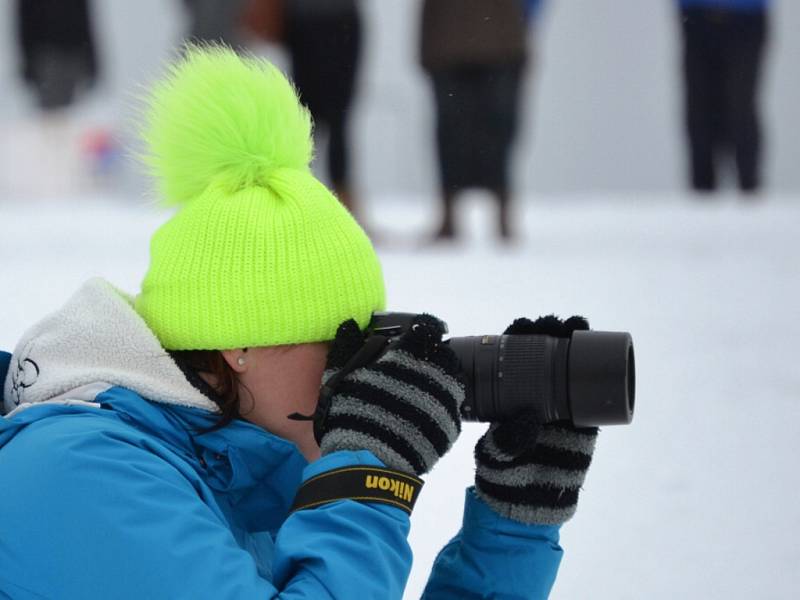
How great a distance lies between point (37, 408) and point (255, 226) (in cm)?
20

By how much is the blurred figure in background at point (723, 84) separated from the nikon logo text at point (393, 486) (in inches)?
154

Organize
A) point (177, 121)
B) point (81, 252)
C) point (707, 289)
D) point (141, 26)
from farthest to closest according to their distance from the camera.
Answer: point (141, 26)
point (81, 252)
point (707, 289)
point (177, 121)

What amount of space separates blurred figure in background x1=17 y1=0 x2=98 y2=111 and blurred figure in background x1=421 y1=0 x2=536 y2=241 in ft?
4.88

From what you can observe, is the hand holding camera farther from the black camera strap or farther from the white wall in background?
the white wall in background

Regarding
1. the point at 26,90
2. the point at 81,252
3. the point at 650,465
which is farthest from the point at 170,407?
the point at 26,90

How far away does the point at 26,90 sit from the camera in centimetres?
570

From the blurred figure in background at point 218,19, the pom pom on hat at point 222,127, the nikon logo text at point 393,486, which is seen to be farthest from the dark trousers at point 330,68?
the nikon logo text at point 393,486

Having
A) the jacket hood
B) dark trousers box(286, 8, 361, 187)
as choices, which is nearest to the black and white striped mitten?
the jacket hood

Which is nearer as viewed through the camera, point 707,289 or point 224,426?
point 224,426

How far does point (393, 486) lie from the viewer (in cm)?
96

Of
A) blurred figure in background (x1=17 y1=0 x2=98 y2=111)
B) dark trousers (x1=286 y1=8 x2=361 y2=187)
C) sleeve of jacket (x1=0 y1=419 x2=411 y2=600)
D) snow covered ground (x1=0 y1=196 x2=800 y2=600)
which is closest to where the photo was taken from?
sleeve of jacket (x1=0 y1=419 x2=411 y2=600)

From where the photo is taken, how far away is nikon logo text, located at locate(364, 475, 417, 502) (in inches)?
37.3

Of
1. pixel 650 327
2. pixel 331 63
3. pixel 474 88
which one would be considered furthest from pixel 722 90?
pixel 650 327

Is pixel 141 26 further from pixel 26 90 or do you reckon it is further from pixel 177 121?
pixel 177 121
